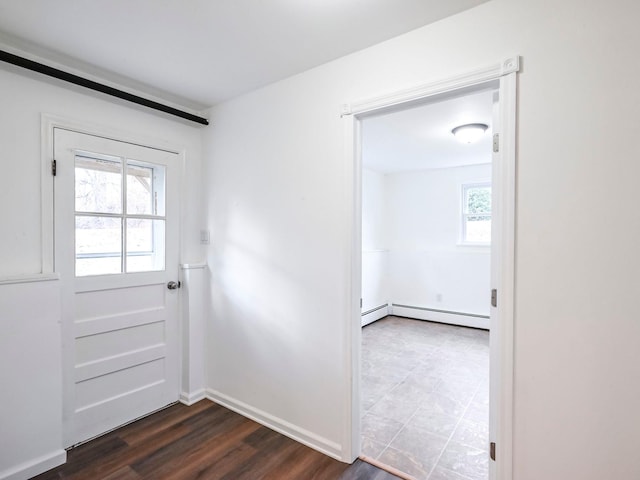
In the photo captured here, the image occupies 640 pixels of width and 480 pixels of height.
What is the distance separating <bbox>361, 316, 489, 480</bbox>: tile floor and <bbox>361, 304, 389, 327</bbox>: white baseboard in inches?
19.4

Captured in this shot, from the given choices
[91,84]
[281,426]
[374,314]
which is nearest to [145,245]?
[91,84]

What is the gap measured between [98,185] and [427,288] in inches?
189

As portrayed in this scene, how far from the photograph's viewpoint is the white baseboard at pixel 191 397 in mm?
2697

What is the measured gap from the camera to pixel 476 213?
203 inches

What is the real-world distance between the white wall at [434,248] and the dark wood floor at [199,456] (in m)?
3.81

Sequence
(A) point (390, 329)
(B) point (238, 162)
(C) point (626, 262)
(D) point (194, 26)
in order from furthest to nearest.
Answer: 1. (A) point (390, 329)
2. (B) point (238, 162)
3. (D) point (194, 26)
4. (C) point (626, 262)

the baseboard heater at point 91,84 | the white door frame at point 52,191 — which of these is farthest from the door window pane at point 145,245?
the baseboard heater at point 91,84

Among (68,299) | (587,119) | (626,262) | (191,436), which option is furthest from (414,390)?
(68,299)

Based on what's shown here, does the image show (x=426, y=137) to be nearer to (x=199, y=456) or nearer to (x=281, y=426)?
(x=281, y=426)

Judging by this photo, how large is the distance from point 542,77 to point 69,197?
2724 mm

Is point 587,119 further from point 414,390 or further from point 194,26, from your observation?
point 414,390

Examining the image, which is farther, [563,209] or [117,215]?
[117,215]

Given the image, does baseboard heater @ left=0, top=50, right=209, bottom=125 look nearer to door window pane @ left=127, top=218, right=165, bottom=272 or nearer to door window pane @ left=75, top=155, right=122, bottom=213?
door window pane @ left=75, top=155, right=122, bottom=213

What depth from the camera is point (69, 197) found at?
2129mm
